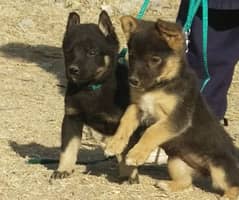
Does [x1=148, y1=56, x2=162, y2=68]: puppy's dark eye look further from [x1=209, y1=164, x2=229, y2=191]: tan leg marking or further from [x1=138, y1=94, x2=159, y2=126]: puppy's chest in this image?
[x1=209, y1=164, x2=229, y2=191]: tan leg marking

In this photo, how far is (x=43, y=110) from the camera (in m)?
7.80

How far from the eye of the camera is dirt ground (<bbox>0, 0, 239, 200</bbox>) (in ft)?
17.7

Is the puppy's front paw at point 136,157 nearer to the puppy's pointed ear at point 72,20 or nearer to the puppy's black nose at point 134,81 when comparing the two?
the puppy's black nose at point 134,81

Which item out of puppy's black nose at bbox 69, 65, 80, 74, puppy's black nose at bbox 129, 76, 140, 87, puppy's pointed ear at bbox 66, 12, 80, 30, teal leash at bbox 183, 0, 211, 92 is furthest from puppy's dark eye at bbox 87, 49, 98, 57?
teal leash at bbox 183, 0, 211, 92

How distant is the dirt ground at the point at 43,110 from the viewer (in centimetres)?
540

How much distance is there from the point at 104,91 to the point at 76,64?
0.98 feet

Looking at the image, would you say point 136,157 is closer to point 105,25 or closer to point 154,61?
point 154,61

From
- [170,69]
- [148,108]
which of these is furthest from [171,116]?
[170,69]

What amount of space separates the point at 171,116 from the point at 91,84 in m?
0.73

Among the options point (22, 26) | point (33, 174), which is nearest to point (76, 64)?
point (33, 174)

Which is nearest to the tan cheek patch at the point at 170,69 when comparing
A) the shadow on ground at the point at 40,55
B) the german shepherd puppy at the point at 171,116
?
the german shepherd puppy at the point at 171,116

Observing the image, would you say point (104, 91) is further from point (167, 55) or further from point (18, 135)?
point (18, 135)

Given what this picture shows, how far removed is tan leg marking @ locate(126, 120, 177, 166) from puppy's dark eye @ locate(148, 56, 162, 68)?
0.40 m

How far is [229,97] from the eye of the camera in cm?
912
